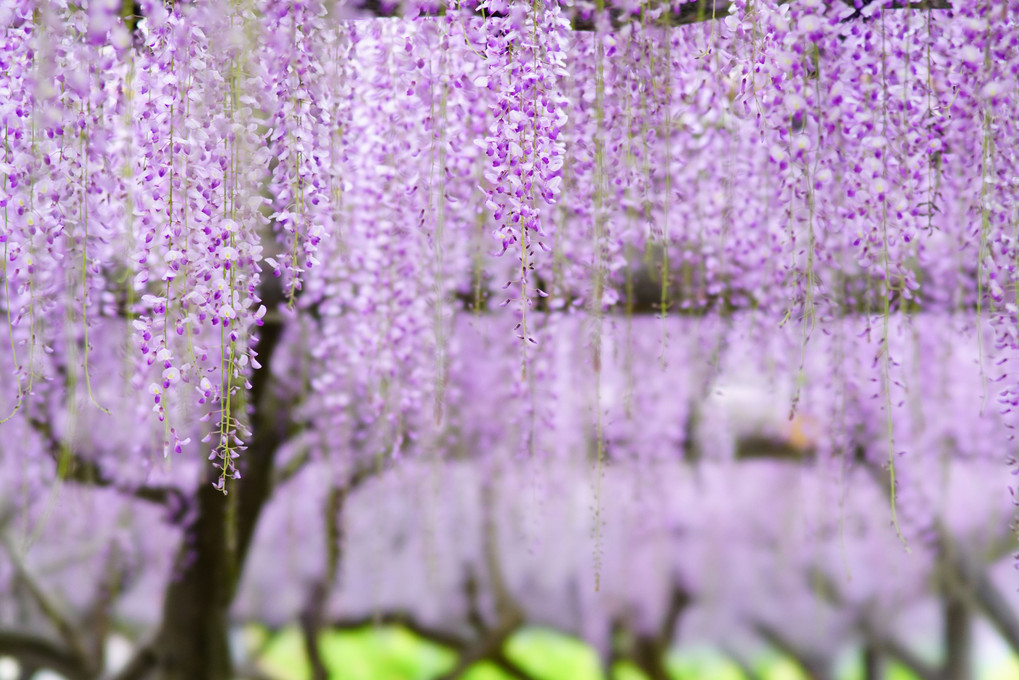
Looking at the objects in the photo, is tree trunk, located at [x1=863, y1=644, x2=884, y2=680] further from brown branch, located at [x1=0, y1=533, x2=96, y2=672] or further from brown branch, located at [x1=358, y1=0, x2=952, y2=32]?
brown branch, located at [x1=0, y1=533, x2=96, y2=672]

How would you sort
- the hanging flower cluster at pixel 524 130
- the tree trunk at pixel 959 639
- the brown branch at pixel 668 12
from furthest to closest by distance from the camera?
1. the tree trunk at pixel 959 639
2. the brown branch at pixel 668 12
3. the hanging flower cluster at pixel 524 130

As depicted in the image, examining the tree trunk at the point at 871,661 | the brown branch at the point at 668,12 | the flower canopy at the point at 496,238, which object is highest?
the brown branch at the point at 668,12

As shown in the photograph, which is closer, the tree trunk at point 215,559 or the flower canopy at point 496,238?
the flower canopy at point 496,238

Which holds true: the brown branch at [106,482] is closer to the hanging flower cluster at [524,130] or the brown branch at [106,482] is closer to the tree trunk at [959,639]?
the hanging flower cluster at [524,130]

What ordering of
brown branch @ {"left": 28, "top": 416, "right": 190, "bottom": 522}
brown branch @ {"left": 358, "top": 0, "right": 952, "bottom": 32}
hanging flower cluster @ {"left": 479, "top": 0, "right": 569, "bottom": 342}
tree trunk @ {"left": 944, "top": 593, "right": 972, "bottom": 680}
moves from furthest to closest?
tree trunk @ {"left": 944, "top": 593, "right": 972, "bottom": 680} → brown branch @ {"left": 28, "top": 416, "right": 190, "bottom": 522} → brown branch @ {"left": 358, "top": 0, "right": 952, "bottom": 32} → hanging flower cluster @ {"left": 479, "top": 0, "right": 569, "bottom": 342}

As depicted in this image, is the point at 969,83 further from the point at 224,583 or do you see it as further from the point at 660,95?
the point at 224,583

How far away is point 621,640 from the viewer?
113 inches

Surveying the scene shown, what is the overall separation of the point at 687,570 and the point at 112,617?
190 cm

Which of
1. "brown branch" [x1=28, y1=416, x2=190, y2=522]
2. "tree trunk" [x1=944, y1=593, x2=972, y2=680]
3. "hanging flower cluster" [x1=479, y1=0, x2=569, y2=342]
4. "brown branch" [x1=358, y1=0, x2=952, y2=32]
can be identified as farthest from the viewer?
"tree trunk" [x1=944, y1=593, x2=972, y2=680]

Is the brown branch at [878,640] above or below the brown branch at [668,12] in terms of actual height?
below

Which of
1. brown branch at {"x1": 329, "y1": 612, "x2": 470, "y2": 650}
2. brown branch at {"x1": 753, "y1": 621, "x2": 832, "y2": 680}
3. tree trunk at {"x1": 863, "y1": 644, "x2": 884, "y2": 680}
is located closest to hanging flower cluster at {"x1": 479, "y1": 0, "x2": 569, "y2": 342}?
brown branch at {"x1": 329, "y1": 612, "x2": 470, "y2": 650}

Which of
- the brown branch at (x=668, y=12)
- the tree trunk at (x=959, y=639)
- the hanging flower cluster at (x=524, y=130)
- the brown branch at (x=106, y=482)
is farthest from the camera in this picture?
the tree trunk at (x=959, y=639)

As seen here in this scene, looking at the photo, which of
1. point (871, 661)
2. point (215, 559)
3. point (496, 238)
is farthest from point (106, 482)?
point (871, 661)

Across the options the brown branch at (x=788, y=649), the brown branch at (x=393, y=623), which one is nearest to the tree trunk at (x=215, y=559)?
the brown branch at (x=393, y=623)
